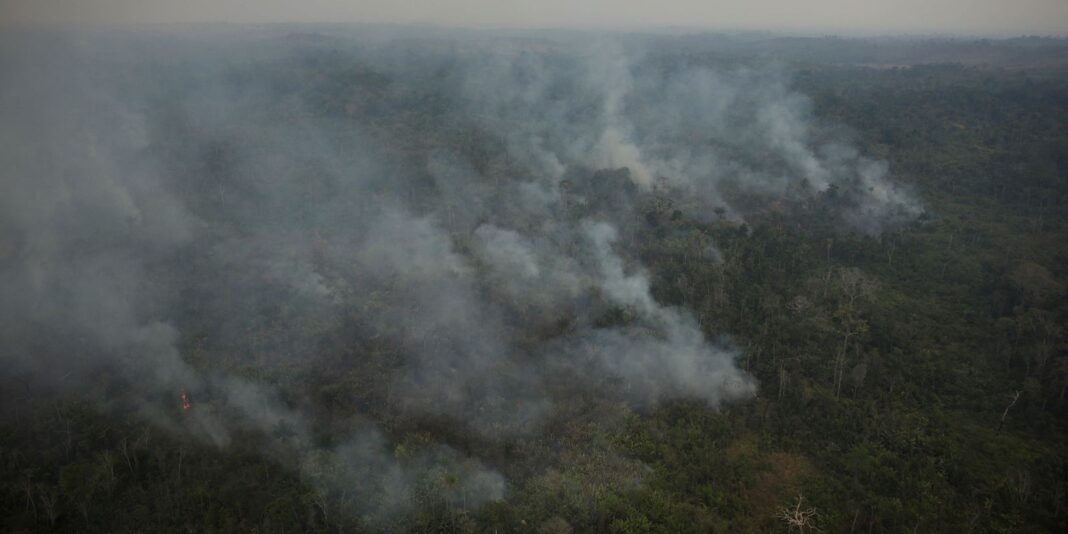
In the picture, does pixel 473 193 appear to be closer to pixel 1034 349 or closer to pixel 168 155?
pixel 168 155

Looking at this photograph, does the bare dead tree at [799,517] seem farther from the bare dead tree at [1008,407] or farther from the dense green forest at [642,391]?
the bare dead tree at [1008,407]

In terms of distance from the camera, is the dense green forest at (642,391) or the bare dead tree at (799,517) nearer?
the bare dead tree at (799,517)

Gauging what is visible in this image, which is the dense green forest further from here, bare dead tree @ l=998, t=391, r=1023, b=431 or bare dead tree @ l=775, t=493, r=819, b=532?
bare dead tree @ l=998, t=391, r=1023, b=431

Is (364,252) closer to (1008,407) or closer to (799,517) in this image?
(799,517)

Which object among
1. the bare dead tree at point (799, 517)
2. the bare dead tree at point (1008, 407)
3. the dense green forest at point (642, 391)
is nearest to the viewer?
the bare dead tree at point (799, 517)

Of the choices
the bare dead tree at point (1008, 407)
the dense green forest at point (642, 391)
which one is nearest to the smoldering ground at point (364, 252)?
the dense green forest at point (642, 391)


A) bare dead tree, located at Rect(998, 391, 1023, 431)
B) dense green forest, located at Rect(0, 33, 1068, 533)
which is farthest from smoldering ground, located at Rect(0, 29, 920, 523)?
bare dead tree, located at Rect(998, 391, 1023, 431)
